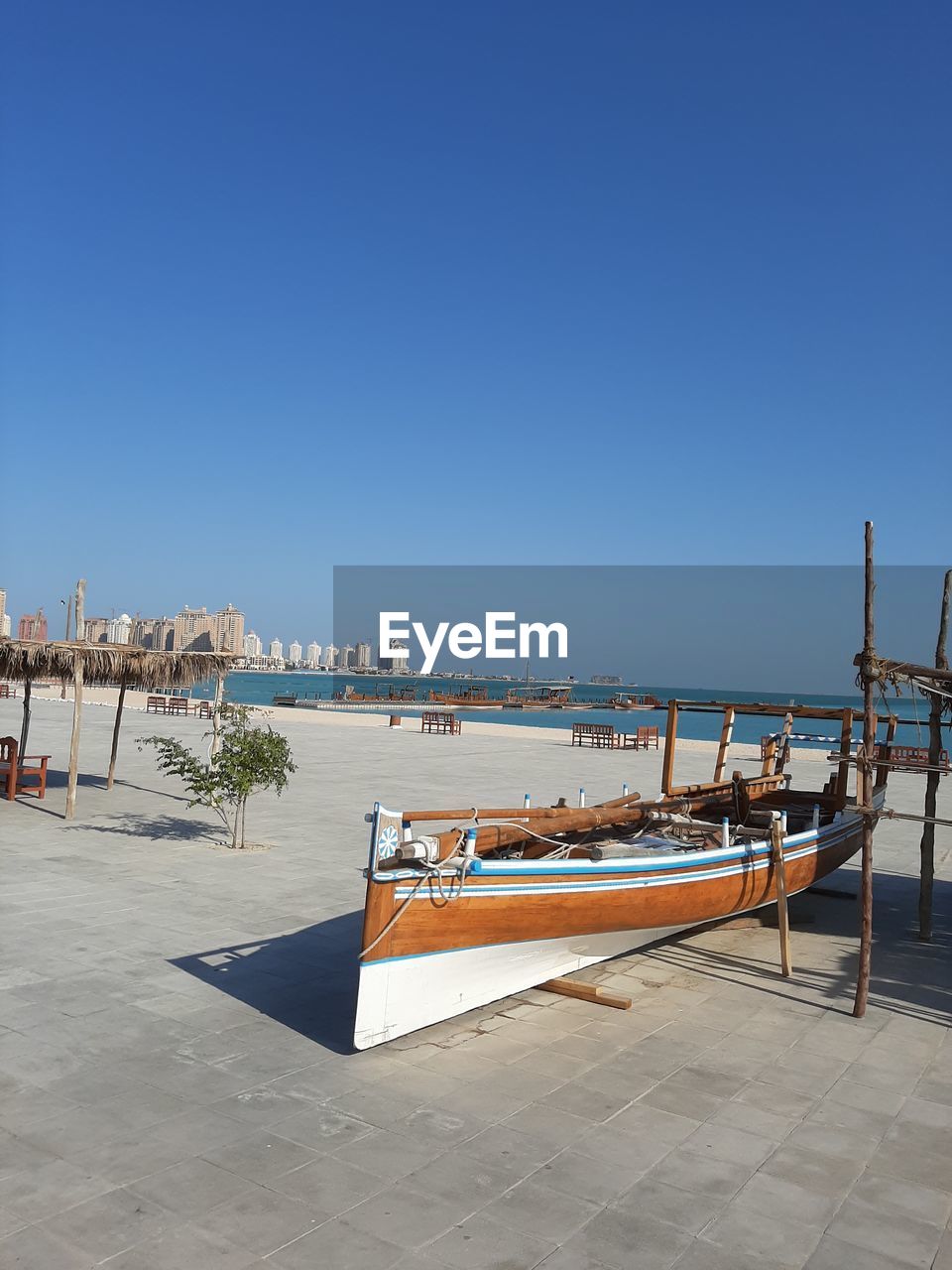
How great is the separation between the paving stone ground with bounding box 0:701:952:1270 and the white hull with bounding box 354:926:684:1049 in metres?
0.18

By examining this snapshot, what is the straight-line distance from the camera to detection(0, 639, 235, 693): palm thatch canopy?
1271 centimetres

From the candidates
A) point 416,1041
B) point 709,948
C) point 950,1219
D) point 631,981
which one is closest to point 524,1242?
point 950,1219

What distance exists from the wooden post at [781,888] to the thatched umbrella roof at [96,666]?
7.36 metres

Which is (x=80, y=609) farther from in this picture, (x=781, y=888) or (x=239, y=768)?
(x=781, y=888)

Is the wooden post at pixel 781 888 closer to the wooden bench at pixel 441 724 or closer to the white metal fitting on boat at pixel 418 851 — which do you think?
the white metal fitting on boat at pixel 418 851

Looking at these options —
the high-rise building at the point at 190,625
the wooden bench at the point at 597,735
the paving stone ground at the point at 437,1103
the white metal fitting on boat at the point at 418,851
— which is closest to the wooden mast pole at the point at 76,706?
the paving stone ground at the point at 437,1103

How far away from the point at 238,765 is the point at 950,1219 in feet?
28.9

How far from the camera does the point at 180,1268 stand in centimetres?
355

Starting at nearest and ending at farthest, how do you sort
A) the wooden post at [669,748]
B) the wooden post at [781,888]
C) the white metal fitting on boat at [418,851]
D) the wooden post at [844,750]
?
the white metal fitting on boat at [418,851]
the wooden post at [781,888]
the wooden post at [844,750]
the wooden post at [669,748]

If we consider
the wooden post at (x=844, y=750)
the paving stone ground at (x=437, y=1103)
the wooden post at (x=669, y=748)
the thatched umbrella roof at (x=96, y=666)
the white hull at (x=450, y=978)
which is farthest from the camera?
the thatched umbrella roof at (x=96, y=666)

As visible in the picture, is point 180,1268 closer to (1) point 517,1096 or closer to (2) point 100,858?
(1) point 517,1096

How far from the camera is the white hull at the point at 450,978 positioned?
567 cm

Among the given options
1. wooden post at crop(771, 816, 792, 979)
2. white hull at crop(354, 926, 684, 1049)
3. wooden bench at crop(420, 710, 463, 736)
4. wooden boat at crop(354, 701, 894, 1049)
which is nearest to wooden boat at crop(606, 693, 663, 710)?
wooden bench at crop(420, 710, 463, 736)

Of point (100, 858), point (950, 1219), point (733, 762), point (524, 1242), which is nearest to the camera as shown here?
point (524, 1242)
